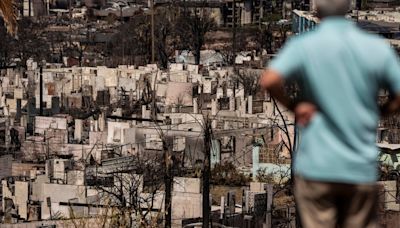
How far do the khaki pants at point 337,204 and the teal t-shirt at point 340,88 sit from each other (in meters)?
→ 0.02

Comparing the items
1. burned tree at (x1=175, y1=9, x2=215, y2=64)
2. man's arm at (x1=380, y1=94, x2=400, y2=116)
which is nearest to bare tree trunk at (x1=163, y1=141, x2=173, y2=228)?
man's arm at (x1=380, y1=94, x2=400, y2=116)

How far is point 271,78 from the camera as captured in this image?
2064 mm

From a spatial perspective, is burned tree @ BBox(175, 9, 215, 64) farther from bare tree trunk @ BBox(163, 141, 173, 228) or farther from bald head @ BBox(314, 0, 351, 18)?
bald head @ BBox(314, 0, 351, 18)

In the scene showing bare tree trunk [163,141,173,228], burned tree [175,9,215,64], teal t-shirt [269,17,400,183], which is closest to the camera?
teal t-shirt [269,17,400,183]

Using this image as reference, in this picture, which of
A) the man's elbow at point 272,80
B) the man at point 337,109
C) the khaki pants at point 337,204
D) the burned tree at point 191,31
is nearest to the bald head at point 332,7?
the man at point 337,109

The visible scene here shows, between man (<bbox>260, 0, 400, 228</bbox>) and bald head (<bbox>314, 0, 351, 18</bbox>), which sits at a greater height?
bald head (<bbox>314, 0, 351, 18</bbox>)

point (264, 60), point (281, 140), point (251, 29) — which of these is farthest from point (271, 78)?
point (251, 29)

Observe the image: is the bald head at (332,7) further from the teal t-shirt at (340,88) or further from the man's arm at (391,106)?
the man's arm at (391,106)

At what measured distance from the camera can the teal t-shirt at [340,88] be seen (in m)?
2.04

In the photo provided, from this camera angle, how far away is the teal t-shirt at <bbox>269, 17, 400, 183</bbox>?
6.70 ft

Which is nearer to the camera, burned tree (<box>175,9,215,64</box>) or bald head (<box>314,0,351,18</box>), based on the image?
bald head (<box>314,0,351,18</box>)

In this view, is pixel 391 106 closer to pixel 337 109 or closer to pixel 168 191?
pixel 337 109

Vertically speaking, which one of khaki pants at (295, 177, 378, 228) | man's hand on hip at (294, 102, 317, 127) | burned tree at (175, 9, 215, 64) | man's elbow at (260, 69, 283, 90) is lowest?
burned tree at (175, 9, 215, 64)

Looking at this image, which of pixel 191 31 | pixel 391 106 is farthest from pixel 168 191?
pixel 191 31
